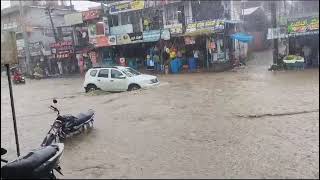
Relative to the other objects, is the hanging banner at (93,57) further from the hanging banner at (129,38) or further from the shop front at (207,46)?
the shop front at (207,46)

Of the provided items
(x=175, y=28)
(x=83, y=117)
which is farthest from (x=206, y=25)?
(x=83, y=117)

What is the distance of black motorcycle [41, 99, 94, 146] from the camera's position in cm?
935

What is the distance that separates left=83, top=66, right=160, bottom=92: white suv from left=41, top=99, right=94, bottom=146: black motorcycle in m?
7.25

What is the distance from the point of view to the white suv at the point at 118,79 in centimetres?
1812

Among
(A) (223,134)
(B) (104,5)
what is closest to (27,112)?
(A) (223,134)

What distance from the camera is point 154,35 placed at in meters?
29.3

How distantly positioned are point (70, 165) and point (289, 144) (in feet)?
14.1

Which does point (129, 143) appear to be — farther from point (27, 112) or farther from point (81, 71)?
point (81, 71)

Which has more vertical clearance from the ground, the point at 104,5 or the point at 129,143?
the point at 104,5

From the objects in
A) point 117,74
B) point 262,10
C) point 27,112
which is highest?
point 262,10

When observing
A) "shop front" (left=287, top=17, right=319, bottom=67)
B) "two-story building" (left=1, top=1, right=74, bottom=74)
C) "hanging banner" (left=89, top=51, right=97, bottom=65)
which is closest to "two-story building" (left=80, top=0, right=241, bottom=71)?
"hanging banner" (left=89, top=51, right=97, bottom=65)

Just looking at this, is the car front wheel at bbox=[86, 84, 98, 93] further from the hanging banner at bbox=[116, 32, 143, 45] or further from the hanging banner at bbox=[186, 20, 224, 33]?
the hanging banner at bbox=[116, 32, 143, 45]

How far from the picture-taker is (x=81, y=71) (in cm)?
3603

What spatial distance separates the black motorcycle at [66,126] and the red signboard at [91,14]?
23411 millimetres
